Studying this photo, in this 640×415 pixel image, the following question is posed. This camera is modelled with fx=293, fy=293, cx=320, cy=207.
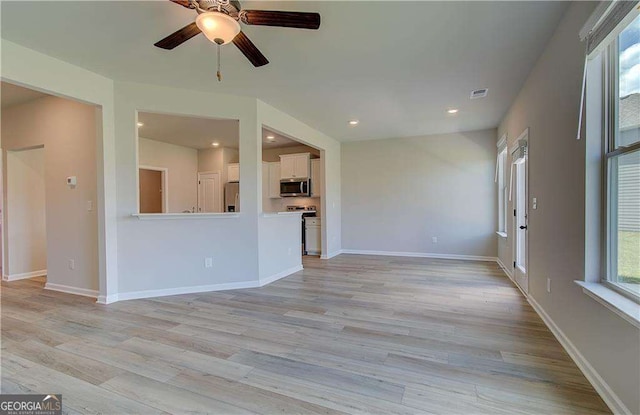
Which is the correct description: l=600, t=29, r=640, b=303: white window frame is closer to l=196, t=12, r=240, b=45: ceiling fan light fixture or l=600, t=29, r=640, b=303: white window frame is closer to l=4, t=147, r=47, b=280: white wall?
l=196, t=12, r=240, b=45: ceiling fan light fixture

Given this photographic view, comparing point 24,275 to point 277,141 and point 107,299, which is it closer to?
point 107,299

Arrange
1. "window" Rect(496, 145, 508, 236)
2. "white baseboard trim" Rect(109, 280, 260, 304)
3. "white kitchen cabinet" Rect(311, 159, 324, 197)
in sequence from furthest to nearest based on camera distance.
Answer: "white kitchen cabinet" Rect(311, 159, 324, 197) → "window" Rect(496, 145, 508, 236) → "white baseboard trim" Rect(109, 280, 260, 304)

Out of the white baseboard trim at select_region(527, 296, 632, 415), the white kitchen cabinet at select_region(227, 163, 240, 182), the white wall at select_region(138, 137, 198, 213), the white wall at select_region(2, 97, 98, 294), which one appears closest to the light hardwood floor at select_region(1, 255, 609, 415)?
the white baseboard trim at select_region(527, 296, 632, 415)

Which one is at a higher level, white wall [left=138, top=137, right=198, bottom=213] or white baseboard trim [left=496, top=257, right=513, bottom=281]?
white wall [left=138, top=137, right=198, bottom=213]

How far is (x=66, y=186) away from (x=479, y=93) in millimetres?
5582

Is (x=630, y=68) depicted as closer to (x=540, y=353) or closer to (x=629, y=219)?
(x=629, y=219)

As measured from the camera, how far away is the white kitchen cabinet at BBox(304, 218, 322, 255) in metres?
6.66

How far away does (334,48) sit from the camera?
2713 mm

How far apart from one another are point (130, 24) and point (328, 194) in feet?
14.5

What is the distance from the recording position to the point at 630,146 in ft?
5.25

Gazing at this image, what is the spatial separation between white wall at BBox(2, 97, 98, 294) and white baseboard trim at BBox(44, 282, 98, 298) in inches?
1.2

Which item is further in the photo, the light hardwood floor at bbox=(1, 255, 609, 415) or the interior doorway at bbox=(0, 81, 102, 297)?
the interior doorway at bbox=(0, 81, 102, 297)

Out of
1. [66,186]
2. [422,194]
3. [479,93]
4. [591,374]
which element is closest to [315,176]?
[422,194]

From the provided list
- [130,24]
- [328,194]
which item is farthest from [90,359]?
[328,194]
